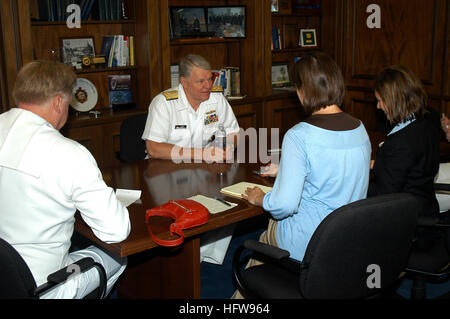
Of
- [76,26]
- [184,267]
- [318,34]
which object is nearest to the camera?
[184,267]

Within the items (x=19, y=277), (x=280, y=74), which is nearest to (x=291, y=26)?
(x=280, y=74)

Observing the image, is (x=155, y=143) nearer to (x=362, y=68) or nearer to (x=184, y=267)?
(x=184, y=267)

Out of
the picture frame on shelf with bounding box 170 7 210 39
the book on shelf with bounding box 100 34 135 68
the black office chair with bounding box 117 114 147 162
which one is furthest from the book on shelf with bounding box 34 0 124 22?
the black office chair with bounding box 117 114 147 162

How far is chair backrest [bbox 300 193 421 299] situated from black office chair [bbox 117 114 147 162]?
6.02 ft

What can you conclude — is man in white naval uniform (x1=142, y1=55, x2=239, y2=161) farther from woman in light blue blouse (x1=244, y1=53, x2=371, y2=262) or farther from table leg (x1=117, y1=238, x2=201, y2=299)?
woman in light blue blouse (x1=244, y1=53, x2=371, y2=262)

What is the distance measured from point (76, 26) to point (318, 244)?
3144mm

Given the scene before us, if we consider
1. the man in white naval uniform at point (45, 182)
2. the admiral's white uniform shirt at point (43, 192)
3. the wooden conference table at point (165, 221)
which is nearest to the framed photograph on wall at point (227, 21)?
the wooden conference table at point (165, 221)

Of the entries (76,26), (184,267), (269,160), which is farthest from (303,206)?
(76,26)

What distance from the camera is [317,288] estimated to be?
5.82 feet

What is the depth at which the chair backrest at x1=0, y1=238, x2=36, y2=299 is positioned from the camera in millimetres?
1603

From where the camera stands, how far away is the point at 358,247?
1.74 metres

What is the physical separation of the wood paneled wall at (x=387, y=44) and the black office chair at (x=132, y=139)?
275cm

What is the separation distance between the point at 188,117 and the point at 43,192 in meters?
1.62

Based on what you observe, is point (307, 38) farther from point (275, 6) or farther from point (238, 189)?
point (238, 189)
